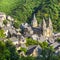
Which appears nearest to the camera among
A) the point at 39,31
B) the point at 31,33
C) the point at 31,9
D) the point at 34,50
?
the point at 34,50

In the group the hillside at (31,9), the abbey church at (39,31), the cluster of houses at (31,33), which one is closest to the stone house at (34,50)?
the cluster of houses at (31,33)

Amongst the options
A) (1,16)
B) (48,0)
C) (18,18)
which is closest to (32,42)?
(1,16)

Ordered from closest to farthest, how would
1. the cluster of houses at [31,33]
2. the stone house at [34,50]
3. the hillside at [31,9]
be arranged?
the stone house at [34,50]
the cluster of houses at [31,33]
the hillside at [31,9]

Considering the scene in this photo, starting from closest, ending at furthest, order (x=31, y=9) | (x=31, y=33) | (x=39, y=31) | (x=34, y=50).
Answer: (x=34, y=50) → (x=31, y=33) → (x=39, y=31) → (x=31, y=9)

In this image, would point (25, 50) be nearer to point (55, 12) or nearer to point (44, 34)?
point (44, 34)

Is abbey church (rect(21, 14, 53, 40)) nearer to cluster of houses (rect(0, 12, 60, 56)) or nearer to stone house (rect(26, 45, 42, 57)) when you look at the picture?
cluster of houses (rect(0, 12, 60, 56))

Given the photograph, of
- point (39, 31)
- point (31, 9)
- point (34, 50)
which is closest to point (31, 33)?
point (39, 31)

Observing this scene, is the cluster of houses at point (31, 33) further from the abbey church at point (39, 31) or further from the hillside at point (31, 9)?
the hillside at point (31, 9)

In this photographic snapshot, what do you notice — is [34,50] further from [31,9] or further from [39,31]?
[31,9]
